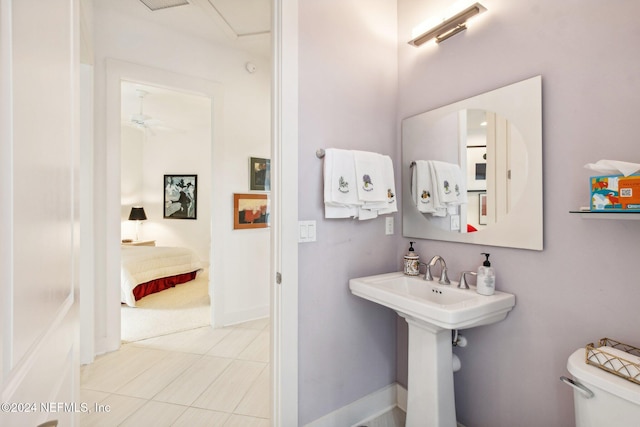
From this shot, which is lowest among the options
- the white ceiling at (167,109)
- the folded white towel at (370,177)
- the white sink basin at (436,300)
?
the white sink basin at (436,300)

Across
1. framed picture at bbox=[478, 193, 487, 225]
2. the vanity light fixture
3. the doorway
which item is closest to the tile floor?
framed picture at bbox=[478, 193, 487, 225]

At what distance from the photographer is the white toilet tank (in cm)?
89

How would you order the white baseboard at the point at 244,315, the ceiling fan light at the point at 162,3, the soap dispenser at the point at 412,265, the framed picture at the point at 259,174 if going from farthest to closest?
1. the framed picture at the point at 259,174
2. the white baseboard at the point at 244,315
3. the ceiling fan light at the point at 162,3
4. the soap dispenser at the point at 412,265

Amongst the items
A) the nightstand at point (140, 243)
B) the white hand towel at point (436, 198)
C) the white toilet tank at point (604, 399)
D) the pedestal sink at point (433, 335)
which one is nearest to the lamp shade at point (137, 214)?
the nightstand at point (140, 243)

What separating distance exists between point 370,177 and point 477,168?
1.82 ft

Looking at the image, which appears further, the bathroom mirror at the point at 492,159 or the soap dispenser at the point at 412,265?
the soap dispenser at the point at 412,265

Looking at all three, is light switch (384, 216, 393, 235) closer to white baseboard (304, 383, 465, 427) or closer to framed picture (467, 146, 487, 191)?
framed picture (467, 146, 487, 191)

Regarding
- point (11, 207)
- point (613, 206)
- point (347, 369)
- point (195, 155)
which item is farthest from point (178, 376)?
point (195, 155)

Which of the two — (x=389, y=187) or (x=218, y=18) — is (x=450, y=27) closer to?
(x=389, y=187)

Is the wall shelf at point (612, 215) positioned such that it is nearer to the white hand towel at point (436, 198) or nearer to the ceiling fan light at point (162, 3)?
the white hand towel at point (436, 198)

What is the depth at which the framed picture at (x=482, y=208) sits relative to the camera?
1547 mm

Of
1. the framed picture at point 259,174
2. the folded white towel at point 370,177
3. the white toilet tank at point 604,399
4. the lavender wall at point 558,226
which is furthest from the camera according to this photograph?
the framed picture at point 259,174

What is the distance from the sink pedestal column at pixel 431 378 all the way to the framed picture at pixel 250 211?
89.2 inches

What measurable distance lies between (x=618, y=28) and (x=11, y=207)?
186 centimetres
